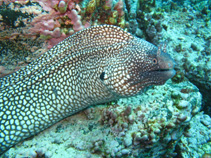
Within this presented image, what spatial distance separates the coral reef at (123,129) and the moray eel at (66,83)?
27 centimetres

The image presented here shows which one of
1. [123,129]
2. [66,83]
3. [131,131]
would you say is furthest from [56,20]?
[131,131]

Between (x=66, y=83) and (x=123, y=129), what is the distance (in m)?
1.37

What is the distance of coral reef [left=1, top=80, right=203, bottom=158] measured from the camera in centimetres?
246

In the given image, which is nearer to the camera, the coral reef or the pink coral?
the coral reef

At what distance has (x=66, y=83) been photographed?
282 centimetres

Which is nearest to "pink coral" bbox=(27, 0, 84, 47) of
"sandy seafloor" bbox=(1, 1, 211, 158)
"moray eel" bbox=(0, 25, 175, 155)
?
"moray eel" bbox=(0, 25, 175, 155)

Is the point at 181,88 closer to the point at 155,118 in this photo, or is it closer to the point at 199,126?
the point at 155,118

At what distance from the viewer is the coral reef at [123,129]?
246 centimetres

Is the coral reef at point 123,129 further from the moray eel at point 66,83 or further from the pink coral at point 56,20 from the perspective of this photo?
the pink coral at point 56,20

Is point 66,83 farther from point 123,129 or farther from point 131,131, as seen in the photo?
point 131,131

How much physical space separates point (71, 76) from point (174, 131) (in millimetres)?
2312

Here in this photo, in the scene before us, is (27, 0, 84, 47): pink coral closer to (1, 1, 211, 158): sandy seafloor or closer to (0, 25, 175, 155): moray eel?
(0, 25, 175, 155): moray eel

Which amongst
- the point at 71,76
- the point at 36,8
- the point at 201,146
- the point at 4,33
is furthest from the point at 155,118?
the point at 4,33

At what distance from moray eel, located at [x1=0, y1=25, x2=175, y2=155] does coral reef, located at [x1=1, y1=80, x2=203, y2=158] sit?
270mm
